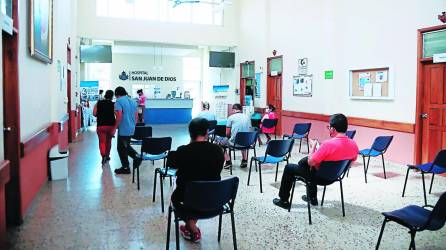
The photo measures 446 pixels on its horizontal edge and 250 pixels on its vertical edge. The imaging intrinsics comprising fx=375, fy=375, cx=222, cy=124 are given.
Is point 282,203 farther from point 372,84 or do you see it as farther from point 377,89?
point 372,84

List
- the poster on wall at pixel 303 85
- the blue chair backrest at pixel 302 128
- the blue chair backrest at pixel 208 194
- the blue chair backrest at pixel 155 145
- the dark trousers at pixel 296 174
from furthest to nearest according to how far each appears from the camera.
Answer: the poster on wall at pixel 303 85, the blue chair backrest at pixel 302 128, the blue chair backrest at pixel 155 145, the dark trousers at pixel 296 174, the blue chair backrest at pixel 208 194

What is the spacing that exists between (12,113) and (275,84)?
27.8 ft

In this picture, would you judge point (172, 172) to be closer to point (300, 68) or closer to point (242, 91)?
point (300, 68)

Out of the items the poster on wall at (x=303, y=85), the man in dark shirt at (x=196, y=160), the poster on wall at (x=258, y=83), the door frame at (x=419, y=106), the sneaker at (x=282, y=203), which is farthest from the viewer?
the poster on wall at (x=258, y=83)

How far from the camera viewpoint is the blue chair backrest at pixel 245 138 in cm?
554

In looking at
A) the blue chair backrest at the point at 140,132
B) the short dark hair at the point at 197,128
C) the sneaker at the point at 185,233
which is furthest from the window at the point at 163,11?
the sneaker at the point at 185,233

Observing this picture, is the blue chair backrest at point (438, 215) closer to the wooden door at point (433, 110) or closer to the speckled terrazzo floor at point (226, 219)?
the speckled terrazzo floor at point (226, 219)

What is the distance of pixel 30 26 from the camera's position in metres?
3.86

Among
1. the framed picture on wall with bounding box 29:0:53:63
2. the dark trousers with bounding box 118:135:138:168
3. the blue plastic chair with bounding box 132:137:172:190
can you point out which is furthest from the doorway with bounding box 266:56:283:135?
the framed picture on wall with bounding box 29:0:53:63

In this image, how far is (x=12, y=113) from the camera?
3.27m

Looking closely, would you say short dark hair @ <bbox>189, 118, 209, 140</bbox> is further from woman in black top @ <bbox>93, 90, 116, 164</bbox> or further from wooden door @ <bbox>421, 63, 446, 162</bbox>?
wooden door @ <bbox>421, 63, 446, 162</bbox>

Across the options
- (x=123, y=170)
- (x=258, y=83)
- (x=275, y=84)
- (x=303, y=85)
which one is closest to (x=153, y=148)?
(x=123, y=170)

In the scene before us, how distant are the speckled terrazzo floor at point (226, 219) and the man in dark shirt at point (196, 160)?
1.97 feet

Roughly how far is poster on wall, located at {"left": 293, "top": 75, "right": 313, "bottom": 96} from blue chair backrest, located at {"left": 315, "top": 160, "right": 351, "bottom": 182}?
575 centimetres
